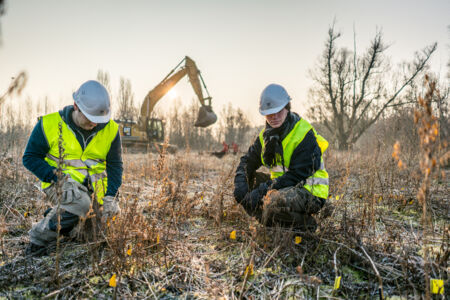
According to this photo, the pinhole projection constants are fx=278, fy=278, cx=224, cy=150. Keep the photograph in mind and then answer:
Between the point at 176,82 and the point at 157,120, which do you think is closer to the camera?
the point at 176,82

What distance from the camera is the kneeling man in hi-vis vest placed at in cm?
252

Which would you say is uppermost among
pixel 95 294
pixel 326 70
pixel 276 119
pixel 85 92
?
pixel 326 70

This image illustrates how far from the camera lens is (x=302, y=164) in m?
2.58

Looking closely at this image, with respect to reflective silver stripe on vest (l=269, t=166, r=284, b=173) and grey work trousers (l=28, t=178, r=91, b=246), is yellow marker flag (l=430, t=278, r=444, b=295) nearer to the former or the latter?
reflective silver stripe on vest (l=269, t=166, r=284, b=173)

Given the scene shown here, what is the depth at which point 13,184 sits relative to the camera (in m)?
4.13

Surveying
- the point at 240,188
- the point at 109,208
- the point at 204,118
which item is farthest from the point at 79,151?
the point at 204,118

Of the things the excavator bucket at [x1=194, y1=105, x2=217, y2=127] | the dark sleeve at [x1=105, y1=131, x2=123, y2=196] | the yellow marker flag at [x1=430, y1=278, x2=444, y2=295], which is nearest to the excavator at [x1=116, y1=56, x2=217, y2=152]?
the excavator bucket at [x1=194, y1=105, x2=217, y2=127]

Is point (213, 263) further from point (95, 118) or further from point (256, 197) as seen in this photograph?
point (95, 118)

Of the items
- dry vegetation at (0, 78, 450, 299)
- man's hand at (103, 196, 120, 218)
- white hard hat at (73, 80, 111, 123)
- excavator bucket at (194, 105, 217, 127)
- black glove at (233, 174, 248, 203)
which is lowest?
dry vegetation at (0, 78, 450, 299)

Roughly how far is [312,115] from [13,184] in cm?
2211

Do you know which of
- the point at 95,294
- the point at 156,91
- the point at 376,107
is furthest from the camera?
the point at 376,107

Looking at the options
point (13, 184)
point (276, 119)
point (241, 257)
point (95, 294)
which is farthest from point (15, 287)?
point (13, 184)

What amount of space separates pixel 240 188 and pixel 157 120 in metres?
14.6

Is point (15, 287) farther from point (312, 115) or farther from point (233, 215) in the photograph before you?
point (312, 115)
